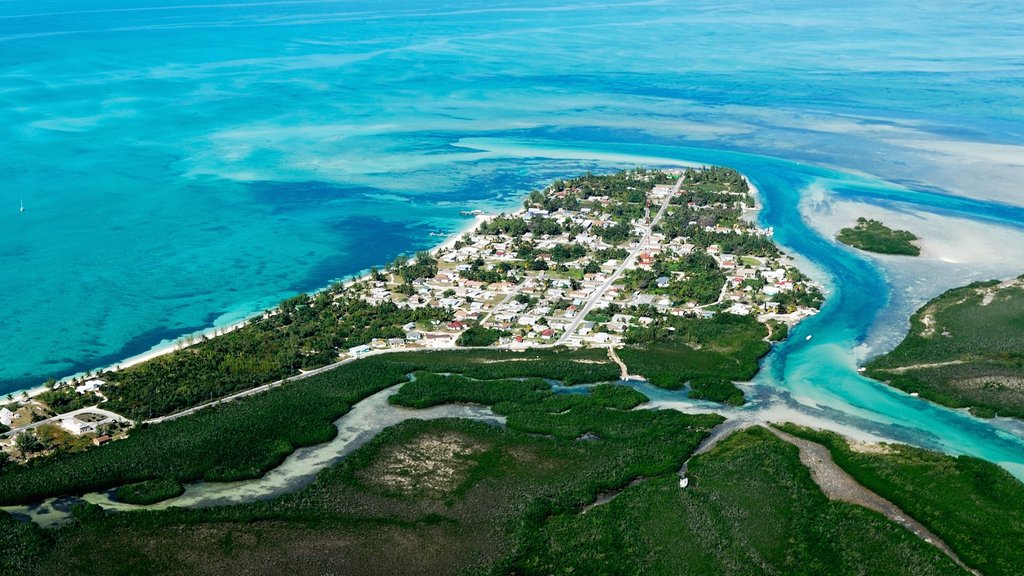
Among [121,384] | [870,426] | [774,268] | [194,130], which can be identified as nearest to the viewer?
[870,426]

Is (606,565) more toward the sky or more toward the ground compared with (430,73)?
more toward the ground

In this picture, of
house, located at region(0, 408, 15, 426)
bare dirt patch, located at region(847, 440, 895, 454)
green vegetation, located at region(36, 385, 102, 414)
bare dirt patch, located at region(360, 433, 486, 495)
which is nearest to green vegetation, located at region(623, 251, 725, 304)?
bare dirt patch, located at region(847, 440, 895, 454)

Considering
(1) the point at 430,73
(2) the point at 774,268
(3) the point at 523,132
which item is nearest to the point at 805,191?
(2) the point at 774,268

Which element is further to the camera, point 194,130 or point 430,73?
point 430,73

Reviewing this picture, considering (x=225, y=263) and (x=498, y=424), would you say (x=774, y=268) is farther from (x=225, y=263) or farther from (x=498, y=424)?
(x=225, y=263)

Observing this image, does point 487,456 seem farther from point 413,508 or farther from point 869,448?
point 869,448

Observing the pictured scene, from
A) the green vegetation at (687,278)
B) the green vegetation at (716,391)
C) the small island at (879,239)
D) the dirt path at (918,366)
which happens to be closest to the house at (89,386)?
the green vegetation at (716,391)

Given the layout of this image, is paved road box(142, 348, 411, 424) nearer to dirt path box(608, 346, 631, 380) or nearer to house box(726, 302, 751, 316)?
dirt path box(608, 346, 631, 380)

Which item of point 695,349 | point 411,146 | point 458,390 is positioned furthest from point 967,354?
point 411,146

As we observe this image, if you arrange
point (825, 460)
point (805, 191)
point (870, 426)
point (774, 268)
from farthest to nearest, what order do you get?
point (805, 191) → point (774, 268) → point (870, 426) → point (825, 460)
